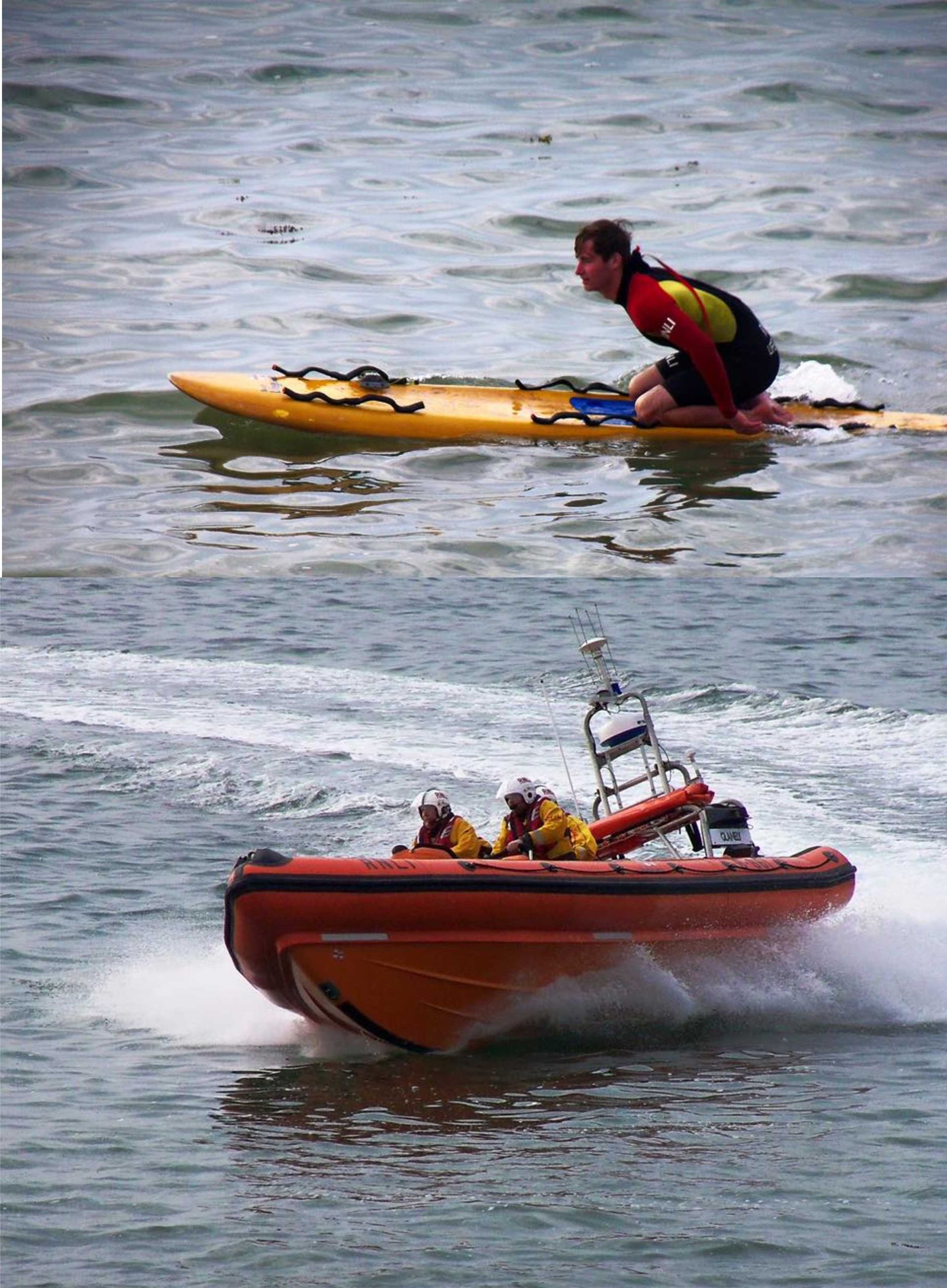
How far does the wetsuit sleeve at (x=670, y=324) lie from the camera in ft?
27.3

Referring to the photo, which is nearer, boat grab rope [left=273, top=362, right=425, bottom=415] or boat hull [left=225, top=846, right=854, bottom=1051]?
boat hull [left=225, top=846, right=854, bottom=1051]

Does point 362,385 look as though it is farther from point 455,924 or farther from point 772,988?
point 772,988

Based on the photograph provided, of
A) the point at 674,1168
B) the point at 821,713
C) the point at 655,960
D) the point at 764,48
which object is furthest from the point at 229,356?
the point at 764,48

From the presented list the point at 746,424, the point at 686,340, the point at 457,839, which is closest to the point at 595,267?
the point at 686,340

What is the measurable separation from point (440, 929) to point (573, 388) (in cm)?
432

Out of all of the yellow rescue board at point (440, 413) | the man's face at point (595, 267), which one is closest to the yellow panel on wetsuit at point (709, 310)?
the man's face at point (595, 267)

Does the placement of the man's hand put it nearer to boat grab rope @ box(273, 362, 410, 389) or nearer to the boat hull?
boat grab rope @ box(273, 362, 410, 389)

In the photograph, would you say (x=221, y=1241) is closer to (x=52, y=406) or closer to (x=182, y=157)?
(x=52, y=406)

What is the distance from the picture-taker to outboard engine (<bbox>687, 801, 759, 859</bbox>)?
23.9 feet

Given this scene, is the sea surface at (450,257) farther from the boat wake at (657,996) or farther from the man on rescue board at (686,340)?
the boat wake at (657,996)

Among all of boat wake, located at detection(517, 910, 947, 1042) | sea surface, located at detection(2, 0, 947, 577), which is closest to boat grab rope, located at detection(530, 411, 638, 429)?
sea surface, located at detection(2, 0, 947, 577)

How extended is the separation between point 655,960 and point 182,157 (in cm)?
1224

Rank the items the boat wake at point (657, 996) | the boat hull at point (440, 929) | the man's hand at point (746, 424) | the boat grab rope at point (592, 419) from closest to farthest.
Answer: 1. the boat hull at point (440, 929)
2. the boat wake at point (657, 996)
3. the man's hand at point (746, 424)
4. the boat grab rope at point (592, 419)

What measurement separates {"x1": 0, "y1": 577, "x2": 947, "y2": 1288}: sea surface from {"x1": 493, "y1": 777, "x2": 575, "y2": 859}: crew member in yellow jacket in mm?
577
